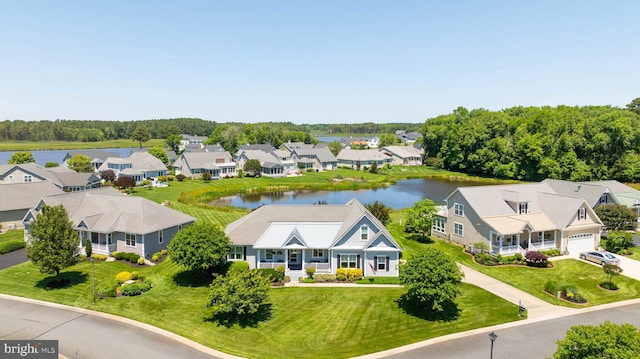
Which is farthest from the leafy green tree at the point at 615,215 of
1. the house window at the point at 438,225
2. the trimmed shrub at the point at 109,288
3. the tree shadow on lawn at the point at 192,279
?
the trimmed shrub at the point at 109,288

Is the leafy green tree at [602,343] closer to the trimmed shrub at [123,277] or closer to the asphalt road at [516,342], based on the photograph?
the asphalt road at [516,342]

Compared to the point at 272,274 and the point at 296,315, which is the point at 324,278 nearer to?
the point at 272,274

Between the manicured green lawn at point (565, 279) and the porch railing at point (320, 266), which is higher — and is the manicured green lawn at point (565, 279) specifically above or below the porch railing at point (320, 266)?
below

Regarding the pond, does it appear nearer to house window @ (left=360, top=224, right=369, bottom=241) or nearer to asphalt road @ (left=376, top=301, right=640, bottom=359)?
house window @ (left=360, top=224, right=369, bottom=241)

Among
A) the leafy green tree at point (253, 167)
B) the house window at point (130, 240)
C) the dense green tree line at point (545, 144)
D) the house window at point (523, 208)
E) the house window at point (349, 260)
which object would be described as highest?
the dense green tree line at point (545, 144)

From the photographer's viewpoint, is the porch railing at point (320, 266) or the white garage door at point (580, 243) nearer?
the porch railing at point (320, 266)

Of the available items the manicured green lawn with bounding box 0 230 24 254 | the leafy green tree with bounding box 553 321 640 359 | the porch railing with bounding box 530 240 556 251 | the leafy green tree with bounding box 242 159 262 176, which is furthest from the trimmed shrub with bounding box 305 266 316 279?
the leafy green tree with bounding box 242 159 262 176
